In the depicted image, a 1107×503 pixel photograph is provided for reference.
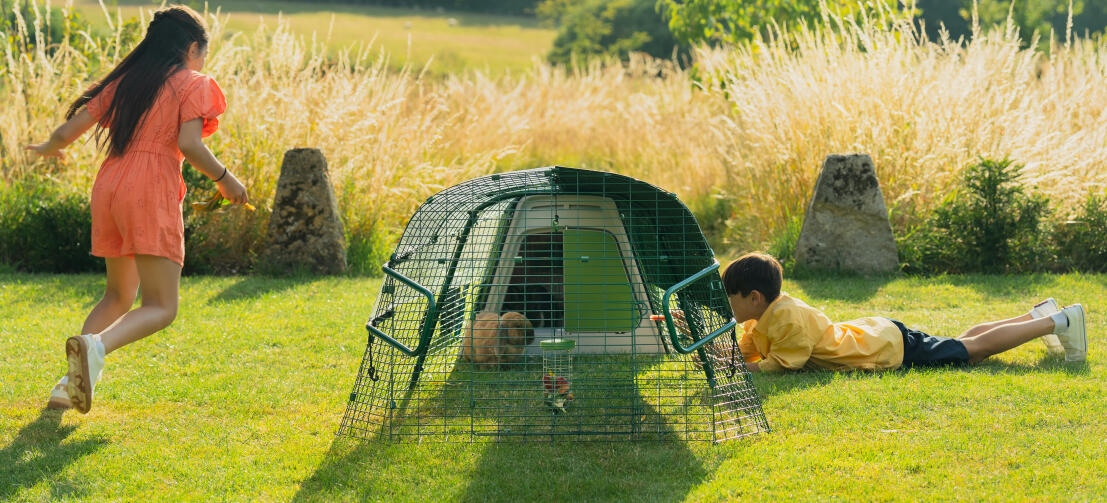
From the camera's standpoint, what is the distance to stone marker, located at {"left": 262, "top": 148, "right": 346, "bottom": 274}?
729 centimetres

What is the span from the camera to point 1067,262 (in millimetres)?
6977

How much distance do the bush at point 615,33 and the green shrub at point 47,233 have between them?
2582 centimetres

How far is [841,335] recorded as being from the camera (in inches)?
176

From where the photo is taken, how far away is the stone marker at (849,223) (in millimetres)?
6957

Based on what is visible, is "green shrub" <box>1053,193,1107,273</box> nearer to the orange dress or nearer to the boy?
the boy

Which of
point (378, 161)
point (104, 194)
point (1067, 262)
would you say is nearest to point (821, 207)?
point (1067, 262)

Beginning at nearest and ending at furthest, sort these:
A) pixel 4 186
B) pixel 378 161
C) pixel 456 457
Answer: pixel 456 457 → pixel 4 186 → pixel 378 161

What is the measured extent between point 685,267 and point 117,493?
247 cm

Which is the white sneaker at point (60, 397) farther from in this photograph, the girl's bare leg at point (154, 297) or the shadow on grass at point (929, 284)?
the shadow on grass at point (929, 284)

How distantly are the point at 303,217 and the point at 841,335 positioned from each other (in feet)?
14.5

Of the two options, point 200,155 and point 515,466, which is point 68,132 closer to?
point 200,155

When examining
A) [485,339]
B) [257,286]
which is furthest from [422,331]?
[257,286]

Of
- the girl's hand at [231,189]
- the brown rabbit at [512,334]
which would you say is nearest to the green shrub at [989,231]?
the brown rabbit at [512,334]

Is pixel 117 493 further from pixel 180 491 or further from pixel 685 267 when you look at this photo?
pixel 685 267
